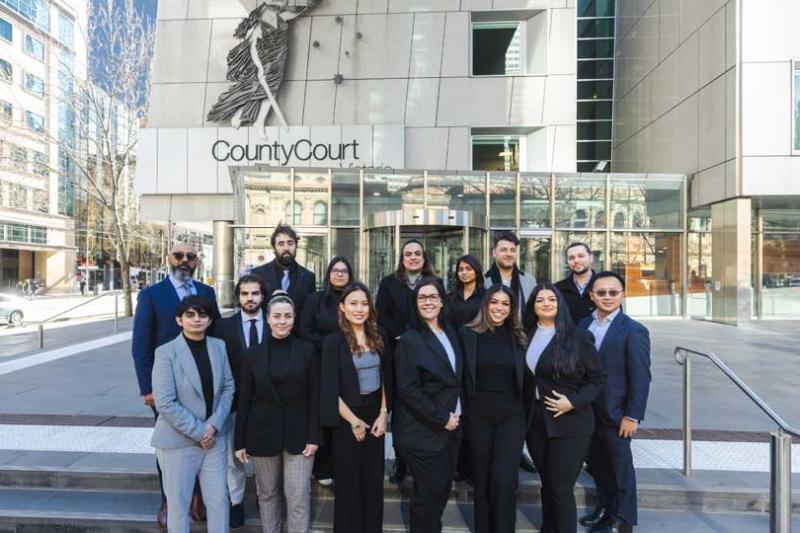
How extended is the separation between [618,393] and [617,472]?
1.88ft

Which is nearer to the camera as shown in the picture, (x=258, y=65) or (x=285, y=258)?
(x=285, y=258)

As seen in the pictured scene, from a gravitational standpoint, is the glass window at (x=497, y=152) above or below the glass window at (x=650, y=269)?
above

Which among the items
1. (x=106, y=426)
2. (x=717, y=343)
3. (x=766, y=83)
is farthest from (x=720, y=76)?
(x=106, y=426)

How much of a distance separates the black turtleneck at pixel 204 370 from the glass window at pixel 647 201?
55.7 ft

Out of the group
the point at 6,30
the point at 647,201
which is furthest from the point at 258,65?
the point at 6,30

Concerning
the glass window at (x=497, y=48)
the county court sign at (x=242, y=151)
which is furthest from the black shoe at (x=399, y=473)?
the glass window at (x=497, y=48)

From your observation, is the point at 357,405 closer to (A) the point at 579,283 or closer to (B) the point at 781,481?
(A) the point at 579,283

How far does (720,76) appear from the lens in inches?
604

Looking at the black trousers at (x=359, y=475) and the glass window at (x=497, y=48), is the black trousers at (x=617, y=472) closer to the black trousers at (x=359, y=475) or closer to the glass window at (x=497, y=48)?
the black trousers at (x=359, y=475)

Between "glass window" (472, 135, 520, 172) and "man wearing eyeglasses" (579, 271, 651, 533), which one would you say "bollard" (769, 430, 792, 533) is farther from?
"glass window" (472, 135, 520, 172)

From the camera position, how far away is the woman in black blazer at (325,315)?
3.87 metres

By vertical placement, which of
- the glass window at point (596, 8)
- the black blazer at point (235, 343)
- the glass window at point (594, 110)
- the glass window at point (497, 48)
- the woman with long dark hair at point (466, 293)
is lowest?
the black blazer at point (235, 343)

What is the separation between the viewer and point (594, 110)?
24891 mm

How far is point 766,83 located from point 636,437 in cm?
1417
